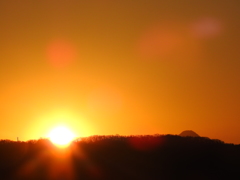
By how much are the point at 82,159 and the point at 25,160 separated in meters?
4.21

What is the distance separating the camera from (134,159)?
101ft

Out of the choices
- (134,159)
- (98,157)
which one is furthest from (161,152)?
(98,157)

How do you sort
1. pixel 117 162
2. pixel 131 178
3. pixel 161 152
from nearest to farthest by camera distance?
pixel 131 178, pixel 117 162, pixel 161 152

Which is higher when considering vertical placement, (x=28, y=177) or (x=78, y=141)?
(x=78, y=141)

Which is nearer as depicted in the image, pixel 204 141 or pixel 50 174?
pixel 50 174

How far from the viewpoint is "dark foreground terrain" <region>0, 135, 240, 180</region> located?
29172 millimetres

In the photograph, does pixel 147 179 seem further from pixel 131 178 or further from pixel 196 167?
pixel 196 167

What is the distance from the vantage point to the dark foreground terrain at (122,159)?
29172mm

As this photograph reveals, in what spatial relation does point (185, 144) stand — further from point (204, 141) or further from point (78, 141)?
point (78, 141)

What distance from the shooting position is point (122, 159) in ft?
101

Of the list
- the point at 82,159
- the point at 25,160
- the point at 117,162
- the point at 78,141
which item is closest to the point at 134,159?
the point at 117,162

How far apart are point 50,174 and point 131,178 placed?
5.46 metres

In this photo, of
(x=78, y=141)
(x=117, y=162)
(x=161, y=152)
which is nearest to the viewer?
(x=117, y=162)

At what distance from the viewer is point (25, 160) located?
104 ft
